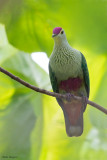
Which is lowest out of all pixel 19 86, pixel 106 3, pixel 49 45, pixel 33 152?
pixel 33 152

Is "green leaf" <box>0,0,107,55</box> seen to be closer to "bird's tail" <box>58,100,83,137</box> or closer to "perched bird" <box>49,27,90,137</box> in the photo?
"perched bird" <box>49,27,90,137</box>

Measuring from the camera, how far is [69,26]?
0.88 m

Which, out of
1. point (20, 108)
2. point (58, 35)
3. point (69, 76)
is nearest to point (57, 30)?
point (58, 35)

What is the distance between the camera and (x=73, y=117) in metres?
0.95

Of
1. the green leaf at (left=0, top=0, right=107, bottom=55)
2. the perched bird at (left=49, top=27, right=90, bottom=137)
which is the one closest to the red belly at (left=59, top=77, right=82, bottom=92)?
the perched bird at (left=49, top=27, right=90, bottom=137)

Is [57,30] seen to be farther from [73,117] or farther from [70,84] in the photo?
[73,117]

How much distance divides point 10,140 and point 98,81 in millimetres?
361

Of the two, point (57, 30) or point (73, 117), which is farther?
point (73, 117)

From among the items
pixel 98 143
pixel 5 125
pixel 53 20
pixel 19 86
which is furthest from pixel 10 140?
pixel 53 20

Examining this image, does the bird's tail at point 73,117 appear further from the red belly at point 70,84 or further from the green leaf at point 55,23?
the green leaf at point 55,23

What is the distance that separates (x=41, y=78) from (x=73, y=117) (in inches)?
7.6

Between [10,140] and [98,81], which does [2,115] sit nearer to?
[10,140]

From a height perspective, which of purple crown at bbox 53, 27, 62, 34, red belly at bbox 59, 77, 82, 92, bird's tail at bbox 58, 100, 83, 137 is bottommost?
bird's tail at bbox 58, 100, 83, 137

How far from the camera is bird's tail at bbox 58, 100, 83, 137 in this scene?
88 centimetres
